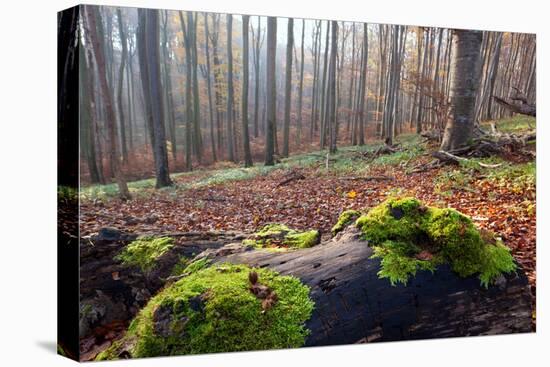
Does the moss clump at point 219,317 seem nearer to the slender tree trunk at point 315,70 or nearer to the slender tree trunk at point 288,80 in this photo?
the slender tree trunk at point 288,80

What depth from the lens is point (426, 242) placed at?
23.9ft

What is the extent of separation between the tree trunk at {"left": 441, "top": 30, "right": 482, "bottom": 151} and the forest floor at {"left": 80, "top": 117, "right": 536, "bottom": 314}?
315mm

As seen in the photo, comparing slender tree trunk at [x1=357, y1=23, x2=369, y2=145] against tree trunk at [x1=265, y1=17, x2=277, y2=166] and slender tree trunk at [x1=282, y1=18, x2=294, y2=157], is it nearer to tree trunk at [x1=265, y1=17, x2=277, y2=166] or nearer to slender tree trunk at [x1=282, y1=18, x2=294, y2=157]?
slender tree trunk at [x1=282, y1=18, x2=294, y2=157]

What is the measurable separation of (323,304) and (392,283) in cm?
86

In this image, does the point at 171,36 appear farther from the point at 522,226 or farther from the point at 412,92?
the point at 522,226

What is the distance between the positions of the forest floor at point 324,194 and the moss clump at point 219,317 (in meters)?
0.62

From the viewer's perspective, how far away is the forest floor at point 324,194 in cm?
669

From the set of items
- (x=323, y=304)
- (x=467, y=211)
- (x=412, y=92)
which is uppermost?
(x=412, y=92)

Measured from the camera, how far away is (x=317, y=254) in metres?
6.98

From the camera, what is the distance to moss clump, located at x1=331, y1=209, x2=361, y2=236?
7367 mm

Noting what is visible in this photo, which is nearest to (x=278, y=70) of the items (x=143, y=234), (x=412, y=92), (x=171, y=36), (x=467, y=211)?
(x=171, y=36)

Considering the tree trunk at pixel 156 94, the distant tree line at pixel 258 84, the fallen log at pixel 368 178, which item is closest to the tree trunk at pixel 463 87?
the distant tree line at pixel 258 84

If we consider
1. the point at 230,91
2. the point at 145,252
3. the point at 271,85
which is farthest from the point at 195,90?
the point at 145,252

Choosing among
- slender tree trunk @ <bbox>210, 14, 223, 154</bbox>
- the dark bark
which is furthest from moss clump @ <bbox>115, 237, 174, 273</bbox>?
slender tree trunk @ <bbox>210, 14, 223, 154</bbox>
